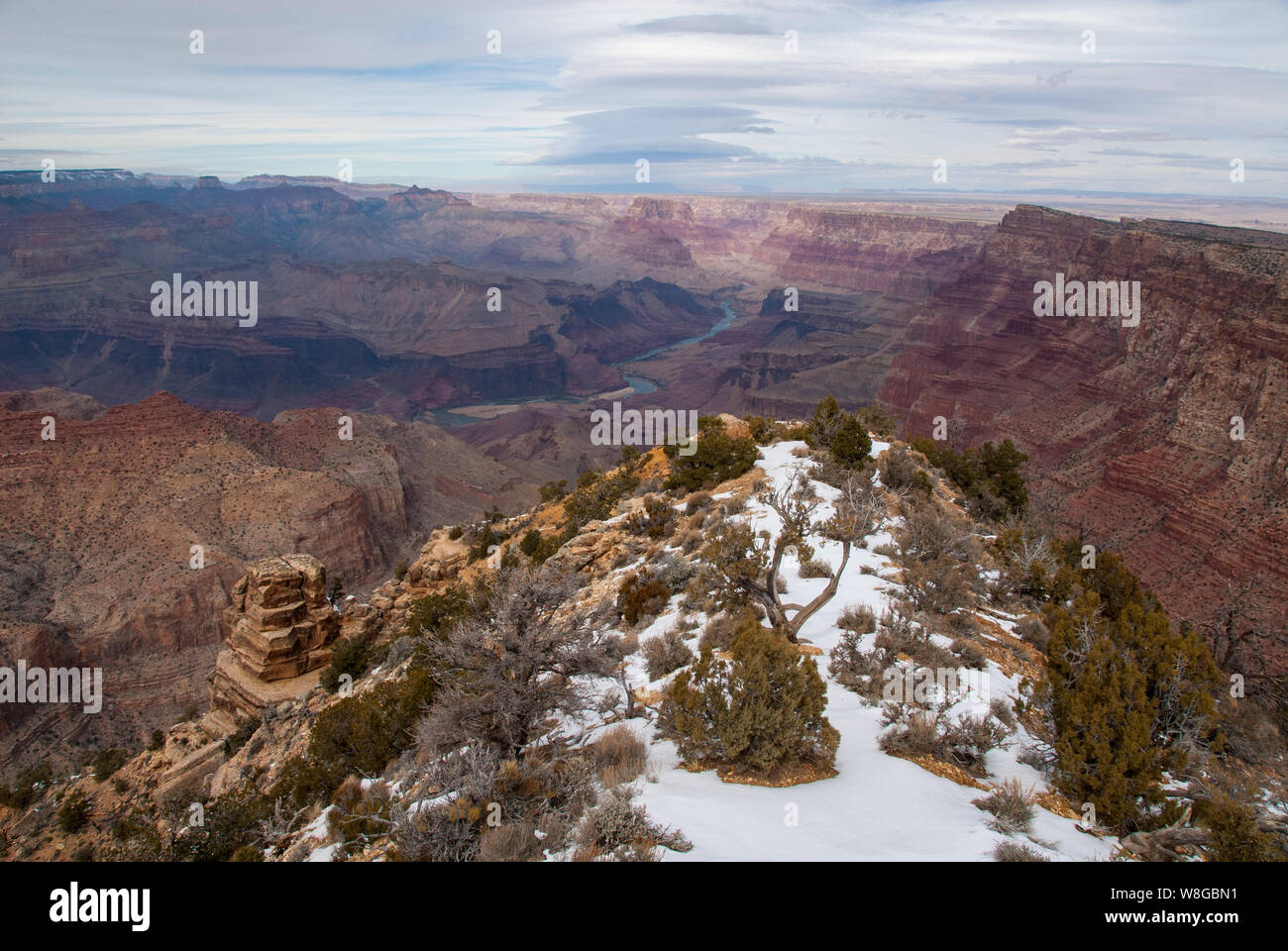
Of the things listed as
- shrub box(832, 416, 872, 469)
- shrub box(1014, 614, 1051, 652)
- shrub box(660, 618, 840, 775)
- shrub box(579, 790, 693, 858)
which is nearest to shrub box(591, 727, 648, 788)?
shrub box(660, 618, 840, 775)

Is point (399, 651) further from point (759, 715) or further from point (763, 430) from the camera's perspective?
point (763, 430)

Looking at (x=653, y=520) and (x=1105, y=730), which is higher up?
(x=653, y=520)

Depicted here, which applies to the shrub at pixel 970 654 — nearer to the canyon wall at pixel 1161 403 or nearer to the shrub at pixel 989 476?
the shrub at pixel 989 476

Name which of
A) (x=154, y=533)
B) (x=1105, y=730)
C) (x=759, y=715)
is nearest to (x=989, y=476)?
(x=1105, y=730)

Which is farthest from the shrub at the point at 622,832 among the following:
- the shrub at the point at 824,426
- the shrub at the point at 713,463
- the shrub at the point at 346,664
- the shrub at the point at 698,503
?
the shrub at the point at 824,426

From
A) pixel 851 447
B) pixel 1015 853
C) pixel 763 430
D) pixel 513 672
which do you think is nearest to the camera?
pixel 1015 853

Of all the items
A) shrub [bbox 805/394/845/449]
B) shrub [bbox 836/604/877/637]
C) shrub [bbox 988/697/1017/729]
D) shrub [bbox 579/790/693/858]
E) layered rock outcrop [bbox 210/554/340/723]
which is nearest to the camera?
shrub [bbox 579/790/693/858]

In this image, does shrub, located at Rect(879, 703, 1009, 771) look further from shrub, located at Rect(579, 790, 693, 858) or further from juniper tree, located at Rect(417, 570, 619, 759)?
juniper tree, located at Rect(417, 570, 619, 759)
